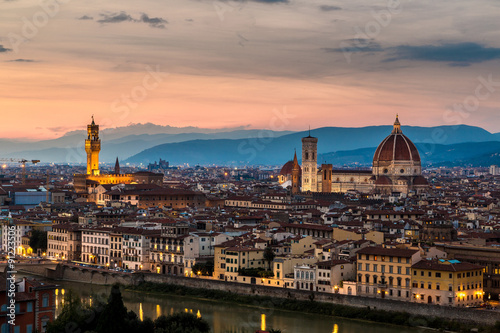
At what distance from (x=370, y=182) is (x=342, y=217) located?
141 ft

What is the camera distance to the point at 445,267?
28016 mm

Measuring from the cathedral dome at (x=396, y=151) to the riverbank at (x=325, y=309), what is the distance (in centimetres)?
5513

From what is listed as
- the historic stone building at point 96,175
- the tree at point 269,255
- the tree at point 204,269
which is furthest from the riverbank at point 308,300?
the historic stone building at point 96,175

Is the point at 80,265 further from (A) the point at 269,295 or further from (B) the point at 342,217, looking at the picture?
(B) the point at 342,217

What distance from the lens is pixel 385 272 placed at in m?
29.7

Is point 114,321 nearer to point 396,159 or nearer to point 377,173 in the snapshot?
point 396,159

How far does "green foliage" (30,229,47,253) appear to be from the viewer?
44406mm

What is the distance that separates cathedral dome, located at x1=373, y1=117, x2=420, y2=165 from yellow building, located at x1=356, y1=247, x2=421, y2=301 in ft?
189

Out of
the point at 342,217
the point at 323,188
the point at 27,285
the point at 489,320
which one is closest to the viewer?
the point at 27,285

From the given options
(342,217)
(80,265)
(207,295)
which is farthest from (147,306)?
(342,217)

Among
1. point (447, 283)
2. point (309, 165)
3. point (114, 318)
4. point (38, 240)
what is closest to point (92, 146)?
point (309, 165)

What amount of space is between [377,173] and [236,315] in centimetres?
5967

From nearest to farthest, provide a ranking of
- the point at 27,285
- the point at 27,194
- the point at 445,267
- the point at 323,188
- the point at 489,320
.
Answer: the point at 27,285 → the point at 489,320 → the point at 445,267 → the point at 27,194 → the point at 323,188

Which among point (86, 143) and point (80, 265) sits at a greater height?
point (86, 143)
